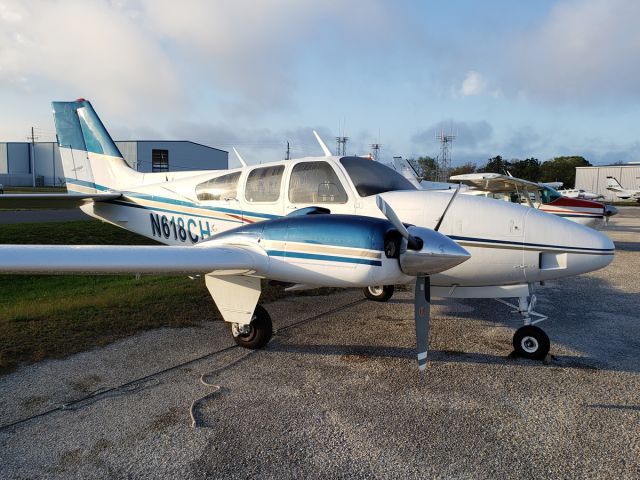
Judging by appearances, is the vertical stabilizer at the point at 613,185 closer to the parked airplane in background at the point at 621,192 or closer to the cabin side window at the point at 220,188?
the parked airplane in background at the point at 621,192

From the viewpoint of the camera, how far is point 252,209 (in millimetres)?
6195

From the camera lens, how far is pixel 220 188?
6648 mm

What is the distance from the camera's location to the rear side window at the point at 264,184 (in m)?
6.01

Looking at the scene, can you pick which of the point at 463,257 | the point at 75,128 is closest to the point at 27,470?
the point at 463,257

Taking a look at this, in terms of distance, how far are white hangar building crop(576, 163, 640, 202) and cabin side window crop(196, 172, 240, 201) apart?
75070 millimetres

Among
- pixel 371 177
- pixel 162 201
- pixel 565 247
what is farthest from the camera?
pixel 162 201

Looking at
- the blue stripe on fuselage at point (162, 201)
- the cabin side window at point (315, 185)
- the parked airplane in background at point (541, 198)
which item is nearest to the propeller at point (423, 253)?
the cabin side window at point (315, 185)

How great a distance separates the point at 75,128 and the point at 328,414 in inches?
332

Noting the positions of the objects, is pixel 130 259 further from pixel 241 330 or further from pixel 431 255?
pixel 431 255

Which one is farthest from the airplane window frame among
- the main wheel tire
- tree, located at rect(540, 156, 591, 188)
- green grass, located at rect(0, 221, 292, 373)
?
tree, located at rect(540, 156, 591, 188)

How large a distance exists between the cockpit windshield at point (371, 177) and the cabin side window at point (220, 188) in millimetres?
1751

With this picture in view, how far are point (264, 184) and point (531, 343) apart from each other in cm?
387

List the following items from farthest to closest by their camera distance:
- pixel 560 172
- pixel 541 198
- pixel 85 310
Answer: pixel 560 172 → pixel 541 198 → pixel 85 310

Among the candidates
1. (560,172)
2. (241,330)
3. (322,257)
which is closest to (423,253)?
(322,257)
